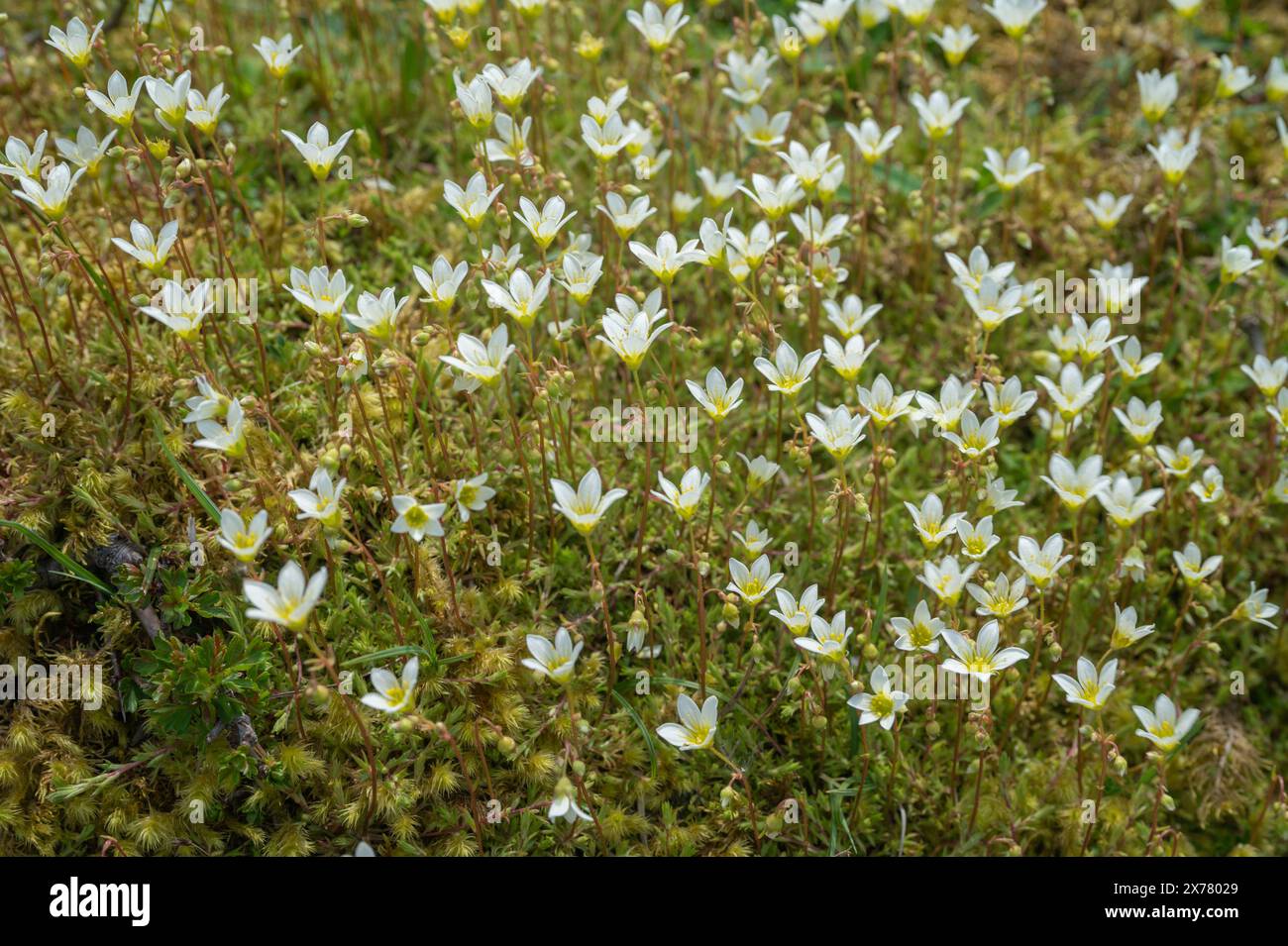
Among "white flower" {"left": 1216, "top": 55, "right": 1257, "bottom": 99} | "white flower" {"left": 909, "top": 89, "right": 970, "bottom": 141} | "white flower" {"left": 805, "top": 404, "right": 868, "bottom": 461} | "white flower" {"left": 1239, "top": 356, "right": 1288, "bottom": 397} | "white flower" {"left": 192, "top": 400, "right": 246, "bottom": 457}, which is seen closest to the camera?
"white flower" {"left": 192, "top": 400, "right": 246, "bottom": 457}

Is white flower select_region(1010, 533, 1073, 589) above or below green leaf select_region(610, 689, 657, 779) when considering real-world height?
above

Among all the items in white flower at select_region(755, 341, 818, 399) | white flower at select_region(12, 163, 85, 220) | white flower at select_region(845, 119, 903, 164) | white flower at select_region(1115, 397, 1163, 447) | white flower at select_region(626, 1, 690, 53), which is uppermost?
white flower at select_region(626, 1, 690, 53)

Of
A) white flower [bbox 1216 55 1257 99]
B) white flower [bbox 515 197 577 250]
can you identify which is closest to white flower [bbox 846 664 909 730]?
white flower [bbox 515 197 577 250]

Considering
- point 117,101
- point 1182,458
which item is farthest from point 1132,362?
point 117,101

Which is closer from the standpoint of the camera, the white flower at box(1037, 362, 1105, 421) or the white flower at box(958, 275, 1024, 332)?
the white flower at box(1037, 362, 1105, 421)

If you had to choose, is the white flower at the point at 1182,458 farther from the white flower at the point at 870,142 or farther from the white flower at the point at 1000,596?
the white flower at the point at 870,142

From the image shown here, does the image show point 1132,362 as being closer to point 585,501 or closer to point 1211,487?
point 1211,487

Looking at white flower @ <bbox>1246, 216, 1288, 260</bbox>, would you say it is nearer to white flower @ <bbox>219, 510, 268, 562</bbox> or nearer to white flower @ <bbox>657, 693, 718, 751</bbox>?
white flower @ <bbox>657, 693, 718, 751</bbox>
